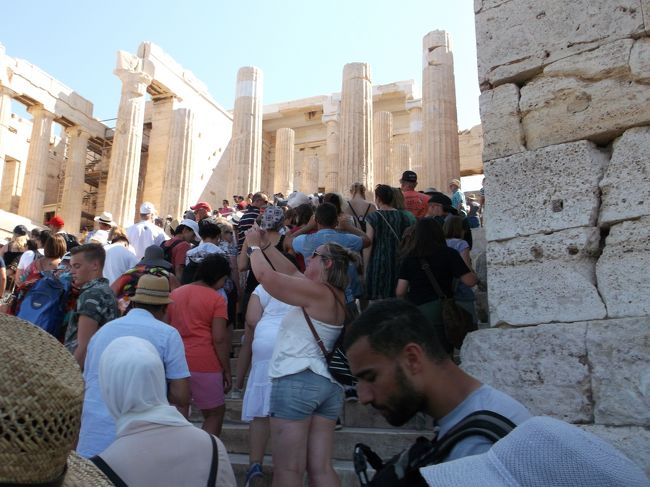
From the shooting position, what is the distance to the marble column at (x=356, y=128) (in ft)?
67.6

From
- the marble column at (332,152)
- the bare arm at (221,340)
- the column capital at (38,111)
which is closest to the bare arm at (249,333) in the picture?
the bare arm at (221,340)

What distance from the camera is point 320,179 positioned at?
34.5 meters

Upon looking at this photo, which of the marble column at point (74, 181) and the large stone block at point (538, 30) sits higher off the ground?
the marble column at point (74, 181)

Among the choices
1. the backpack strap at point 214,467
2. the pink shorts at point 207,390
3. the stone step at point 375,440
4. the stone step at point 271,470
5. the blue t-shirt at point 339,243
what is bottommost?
the stone step at point 271,470

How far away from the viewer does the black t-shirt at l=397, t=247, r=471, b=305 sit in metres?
4.72

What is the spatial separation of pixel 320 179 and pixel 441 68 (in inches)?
569

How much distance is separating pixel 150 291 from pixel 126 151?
2237 cm

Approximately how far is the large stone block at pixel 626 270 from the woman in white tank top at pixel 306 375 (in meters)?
1.51

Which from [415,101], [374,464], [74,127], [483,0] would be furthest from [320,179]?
[374,464]

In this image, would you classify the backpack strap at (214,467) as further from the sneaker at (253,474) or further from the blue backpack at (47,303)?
the blue backpack at (47,303)

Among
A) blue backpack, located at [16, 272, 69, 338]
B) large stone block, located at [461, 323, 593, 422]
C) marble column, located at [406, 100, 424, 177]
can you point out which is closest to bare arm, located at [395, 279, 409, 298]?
large stone block, located at [461, 323, 593, 422]

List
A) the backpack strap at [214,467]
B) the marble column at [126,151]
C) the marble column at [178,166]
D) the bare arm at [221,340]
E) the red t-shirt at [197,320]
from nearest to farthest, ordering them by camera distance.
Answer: the backpack strap at [214,467], the red t-shirt at [197,320], the bare arm at [221,340], the marble column at [126,151], the marble column at [178,166]

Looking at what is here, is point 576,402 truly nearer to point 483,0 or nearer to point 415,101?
point 483,0

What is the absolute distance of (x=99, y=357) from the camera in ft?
11.4
